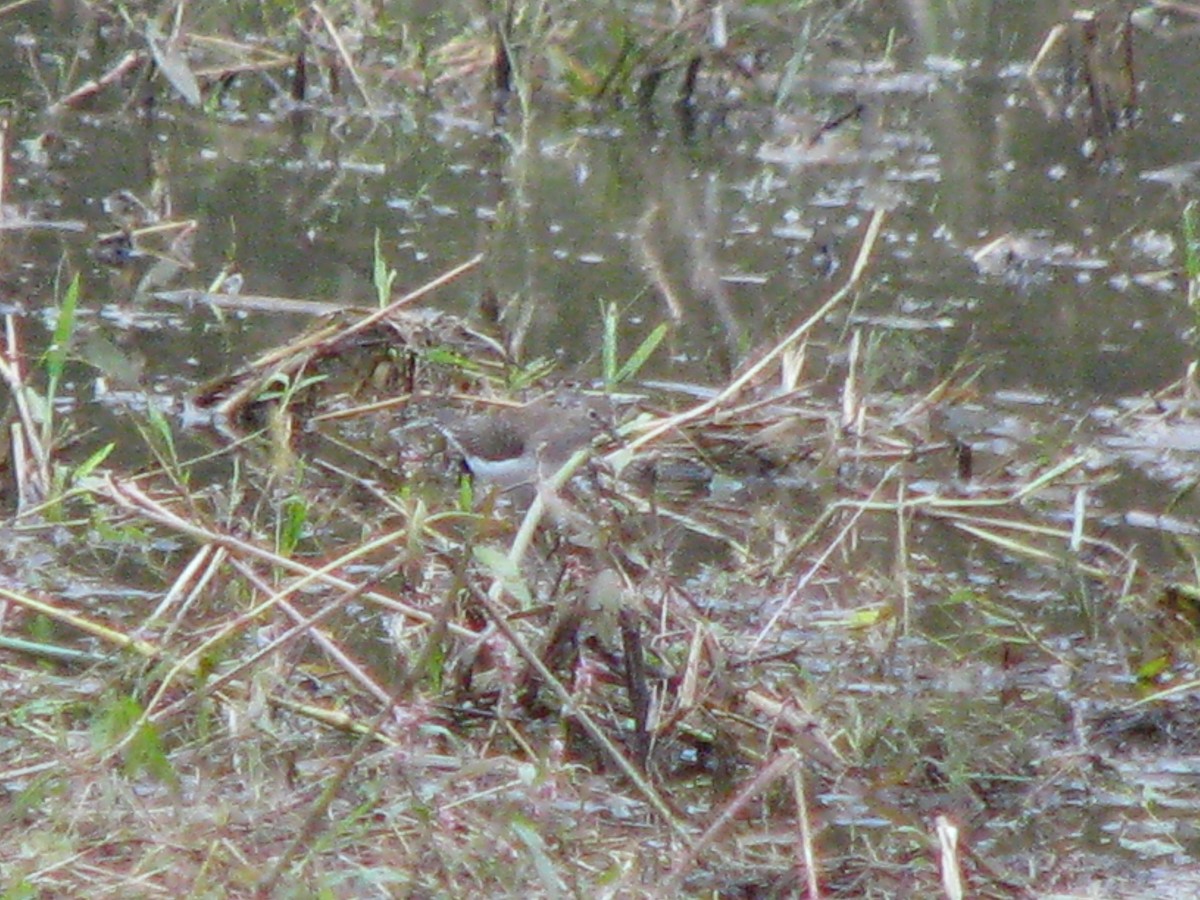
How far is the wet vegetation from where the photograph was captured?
2787mm

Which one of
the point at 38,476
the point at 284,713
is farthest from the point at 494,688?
the point at 38,476

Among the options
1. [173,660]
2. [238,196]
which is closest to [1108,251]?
[238,196]

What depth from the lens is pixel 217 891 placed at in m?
2.40

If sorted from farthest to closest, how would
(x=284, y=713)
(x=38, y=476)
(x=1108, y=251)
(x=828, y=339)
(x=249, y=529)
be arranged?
(x=1108, y=251) → (x=828, y=339) → (x=38, y=476) → (x=249, y=529) → (x=284, y=713)

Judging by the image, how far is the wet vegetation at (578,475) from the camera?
279cm

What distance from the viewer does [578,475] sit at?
4.00m

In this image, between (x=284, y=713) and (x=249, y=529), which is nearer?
(x=284, y=713)

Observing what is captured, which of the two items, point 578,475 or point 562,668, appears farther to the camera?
point 578,475

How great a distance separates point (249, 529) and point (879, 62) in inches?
231

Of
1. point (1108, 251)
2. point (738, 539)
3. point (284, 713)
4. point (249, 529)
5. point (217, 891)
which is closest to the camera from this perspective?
point (217, 891)

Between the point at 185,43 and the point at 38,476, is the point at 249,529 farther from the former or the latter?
the point at 185,43

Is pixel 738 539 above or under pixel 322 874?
under

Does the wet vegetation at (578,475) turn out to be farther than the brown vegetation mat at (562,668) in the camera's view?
Yes

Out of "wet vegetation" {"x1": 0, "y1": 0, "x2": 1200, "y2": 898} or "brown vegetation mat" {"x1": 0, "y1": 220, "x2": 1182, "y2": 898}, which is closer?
"brown vegetation mat" {"x1": 0, "y1": 220, "x2": 1182, "y2": 898}
